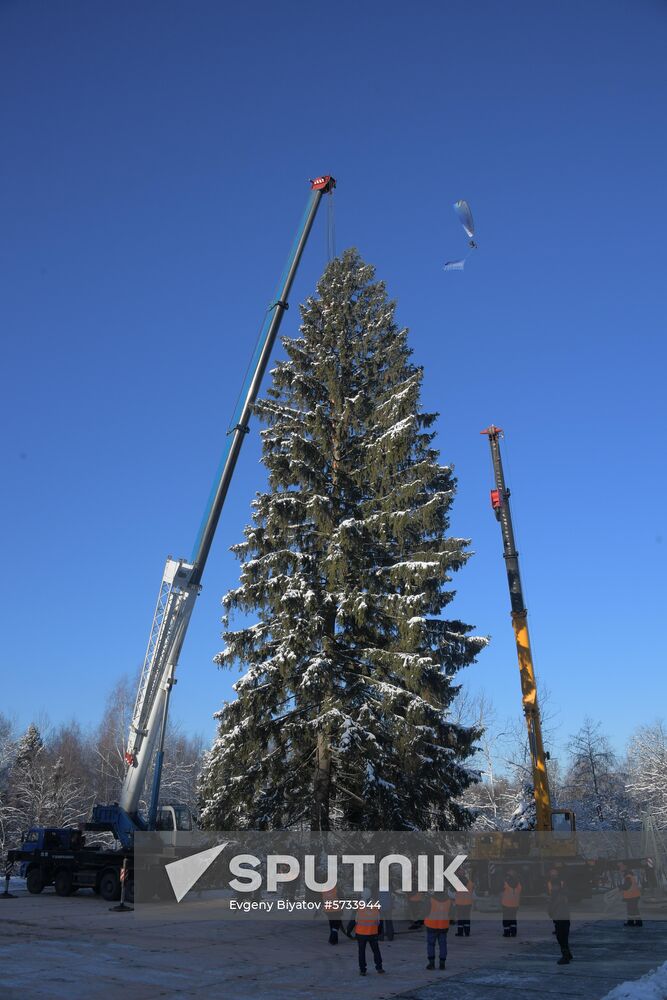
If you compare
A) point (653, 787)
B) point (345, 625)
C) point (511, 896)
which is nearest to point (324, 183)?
point (345, 625)

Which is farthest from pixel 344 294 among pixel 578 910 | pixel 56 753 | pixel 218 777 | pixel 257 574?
pixel 56 753

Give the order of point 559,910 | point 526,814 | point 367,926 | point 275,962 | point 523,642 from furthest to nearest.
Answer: point 526,814 → point 523,642 → point 559,910 → point 275,962 → point 367,926

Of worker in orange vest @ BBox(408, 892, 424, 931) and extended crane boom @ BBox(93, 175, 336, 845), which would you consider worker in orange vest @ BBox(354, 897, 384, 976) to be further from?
extended crane boom @ BBox(93, 175, 336, 845)

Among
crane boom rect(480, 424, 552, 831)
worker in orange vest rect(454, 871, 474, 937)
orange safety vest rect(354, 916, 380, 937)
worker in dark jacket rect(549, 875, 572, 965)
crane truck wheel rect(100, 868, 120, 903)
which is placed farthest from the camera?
crane boom rect(480, 424, 552, 831)

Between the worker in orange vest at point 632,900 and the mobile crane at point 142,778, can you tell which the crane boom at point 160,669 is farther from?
the worker in orange vest at point 632,900

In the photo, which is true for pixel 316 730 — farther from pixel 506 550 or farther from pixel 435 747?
pixel 506 550

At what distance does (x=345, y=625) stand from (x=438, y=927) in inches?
348

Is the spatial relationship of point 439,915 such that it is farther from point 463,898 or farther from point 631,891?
point 631,891

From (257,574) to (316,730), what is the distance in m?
4.35

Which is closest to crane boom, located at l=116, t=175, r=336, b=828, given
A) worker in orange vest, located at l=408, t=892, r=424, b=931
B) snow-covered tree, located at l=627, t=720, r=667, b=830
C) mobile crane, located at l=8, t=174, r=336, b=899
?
mobile crane, located at l=8, t=174, r=336, b=899

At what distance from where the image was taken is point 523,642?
26.2m

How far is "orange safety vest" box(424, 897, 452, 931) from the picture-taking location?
39.8 ft

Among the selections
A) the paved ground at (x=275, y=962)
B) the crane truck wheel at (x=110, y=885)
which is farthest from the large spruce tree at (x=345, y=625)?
the crane truck wheel at (x=110, y=885)

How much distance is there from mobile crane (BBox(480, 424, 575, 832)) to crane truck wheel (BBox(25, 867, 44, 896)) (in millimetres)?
16530
